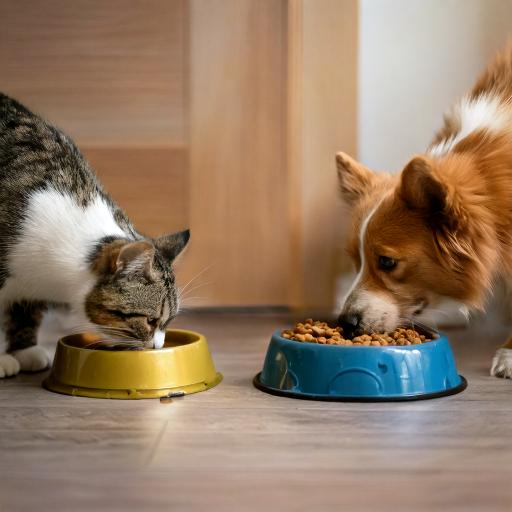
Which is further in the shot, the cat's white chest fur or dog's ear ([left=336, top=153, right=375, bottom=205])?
dog's ear ([left=336, top=153, right=375, bottom=205])

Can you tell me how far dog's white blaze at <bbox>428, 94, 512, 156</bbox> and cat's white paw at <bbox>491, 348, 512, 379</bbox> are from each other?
598 mm

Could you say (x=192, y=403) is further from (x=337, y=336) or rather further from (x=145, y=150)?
(x=145, y=150)

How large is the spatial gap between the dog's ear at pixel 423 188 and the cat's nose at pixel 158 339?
2.43ft

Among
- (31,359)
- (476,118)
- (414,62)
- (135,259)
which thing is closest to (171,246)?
(135,259)

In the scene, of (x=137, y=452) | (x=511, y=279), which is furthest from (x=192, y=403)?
(x=511, y=279)

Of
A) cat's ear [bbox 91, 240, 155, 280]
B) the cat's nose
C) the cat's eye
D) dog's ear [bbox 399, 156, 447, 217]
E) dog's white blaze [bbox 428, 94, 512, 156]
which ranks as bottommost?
the cat's nose

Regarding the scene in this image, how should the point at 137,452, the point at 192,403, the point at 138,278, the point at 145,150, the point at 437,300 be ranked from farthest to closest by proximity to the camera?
the point at 145,150 → the point at 437,300 → the point at 138,278 → the point at 192,403 → the point at 137,452

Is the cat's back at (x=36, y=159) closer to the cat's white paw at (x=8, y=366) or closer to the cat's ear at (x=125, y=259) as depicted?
the cat's ear at (x=125, y=259)

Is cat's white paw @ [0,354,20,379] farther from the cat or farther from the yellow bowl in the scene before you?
the yellow bowl

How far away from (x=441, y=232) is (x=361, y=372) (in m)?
0.46

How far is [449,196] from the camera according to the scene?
1.98 m

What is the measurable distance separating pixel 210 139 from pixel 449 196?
1.42 m

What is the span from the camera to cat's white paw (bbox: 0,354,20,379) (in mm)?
2162

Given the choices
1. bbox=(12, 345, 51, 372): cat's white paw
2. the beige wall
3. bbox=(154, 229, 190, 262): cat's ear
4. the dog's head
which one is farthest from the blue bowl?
the beige wall
